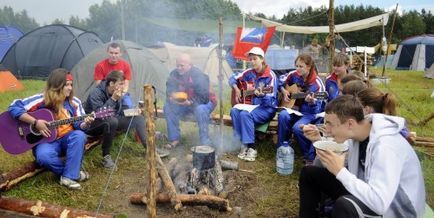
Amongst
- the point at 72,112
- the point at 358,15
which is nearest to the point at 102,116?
the point at 72,112

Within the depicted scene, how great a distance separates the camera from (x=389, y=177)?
2.03 m

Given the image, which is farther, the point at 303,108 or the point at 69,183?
the point at 303,108

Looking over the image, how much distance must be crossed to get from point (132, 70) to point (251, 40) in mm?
3025

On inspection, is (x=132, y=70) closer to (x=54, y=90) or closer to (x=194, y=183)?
(x=54, y=90)

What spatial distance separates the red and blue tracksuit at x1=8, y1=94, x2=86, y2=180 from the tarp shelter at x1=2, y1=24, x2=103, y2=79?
782 cm

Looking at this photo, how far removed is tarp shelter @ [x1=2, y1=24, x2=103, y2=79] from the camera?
11398 mm

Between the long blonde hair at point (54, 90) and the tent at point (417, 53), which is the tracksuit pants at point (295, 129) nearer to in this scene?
the long blonde hair at point (54, 90)

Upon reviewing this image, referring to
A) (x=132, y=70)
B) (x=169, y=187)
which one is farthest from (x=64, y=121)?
(x=132, y=70)

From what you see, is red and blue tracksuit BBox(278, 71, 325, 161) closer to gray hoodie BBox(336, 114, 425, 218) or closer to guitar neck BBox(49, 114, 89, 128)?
gray hoodie BBox(336, 114, 425, 218)

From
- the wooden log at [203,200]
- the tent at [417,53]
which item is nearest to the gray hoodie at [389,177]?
the wooden log at [203,200]

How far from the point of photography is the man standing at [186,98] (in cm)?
528

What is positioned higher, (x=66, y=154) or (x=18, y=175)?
(x=66, y=154)

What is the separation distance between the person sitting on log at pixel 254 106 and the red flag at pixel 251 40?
3.37 metres

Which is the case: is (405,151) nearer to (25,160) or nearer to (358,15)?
(25,160)
